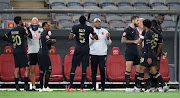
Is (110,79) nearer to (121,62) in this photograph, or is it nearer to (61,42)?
(121,62)

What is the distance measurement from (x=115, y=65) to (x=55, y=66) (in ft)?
6.15

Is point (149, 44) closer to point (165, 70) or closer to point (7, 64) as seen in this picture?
point (165, 70)

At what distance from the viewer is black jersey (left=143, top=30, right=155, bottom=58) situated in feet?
33.0

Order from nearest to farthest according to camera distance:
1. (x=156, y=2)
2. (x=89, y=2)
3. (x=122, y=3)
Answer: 1. (x=89, y=2)
2. (x=122, y=3)
3. (x=156, y=2)

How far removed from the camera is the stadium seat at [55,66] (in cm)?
1217

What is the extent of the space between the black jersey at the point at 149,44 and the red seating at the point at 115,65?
2467 millimetres

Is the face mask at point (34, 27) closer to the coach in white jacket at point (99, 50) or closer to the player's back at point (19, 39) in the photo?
the player's back at point (19, 39)

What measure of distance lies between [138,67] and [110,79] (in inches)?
61.1

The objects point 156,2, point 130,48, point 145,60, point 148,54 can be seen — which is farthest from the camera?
point 156,2

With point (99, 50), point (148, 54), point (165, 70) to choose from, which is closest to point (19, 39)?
point (99, 50)

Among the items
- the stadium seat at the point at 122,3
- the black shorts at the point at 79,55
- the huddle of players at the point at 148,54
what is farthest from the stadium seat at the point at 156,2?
the black shorts at the point at 79,55

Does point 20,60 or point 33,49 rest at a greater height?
point 33,49

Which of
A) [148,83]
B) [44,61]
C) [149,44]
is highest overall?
[149,44]

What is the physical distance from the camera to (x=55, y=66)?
1242cm
